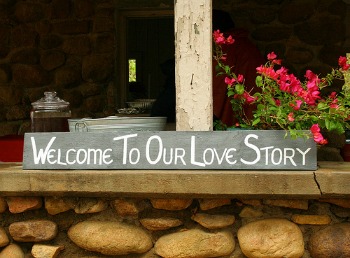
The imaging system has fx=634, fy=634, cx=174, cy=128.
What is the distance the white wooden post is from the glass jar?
56 cm

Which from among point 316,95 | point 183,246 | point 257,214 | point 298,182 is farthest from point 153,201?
point 316,95

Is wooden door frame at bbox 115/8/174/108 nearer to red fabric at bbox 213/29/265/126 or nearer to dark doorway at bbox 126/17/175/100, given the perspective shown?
dark doorway at bbox 126/17/175/100

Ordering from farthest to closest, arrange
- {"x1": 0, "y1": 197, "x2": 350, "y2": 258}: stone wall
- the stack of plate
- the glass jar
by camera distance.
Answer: the glass jar < the stack of plate < {"x1": 0, "y1": 197, "x2": 350, "y2": 258}: stone wall

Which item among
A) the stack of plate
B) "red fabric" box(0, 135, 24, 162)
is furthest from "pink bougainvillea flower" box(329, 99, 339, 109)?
"red fabric" box(0, 135, 24, 162)

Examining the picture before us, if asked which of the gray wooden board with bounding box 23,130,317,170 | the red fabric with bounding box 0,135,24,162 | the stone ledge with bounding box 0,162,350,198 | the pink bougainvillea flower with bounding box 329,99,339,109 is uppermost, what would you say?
the pink bougainvillea flower with bounding box 329,99,339,109

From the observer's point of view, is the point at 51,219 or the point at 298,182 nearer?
the point at 298,182

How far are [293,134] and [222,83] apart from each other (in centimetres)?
143

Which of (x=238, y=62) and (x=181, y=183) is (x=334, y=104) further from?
(x=238, y=62)

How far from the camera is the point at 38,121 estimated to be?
2.56 metres

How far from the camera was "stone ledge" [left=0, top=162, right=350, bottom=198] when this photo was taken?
7.03 ft

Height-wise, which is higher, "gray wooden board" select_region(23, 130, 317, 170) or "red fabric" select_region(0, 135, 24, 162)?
"gray wooden board" select_region(23, 130, 317, 170)

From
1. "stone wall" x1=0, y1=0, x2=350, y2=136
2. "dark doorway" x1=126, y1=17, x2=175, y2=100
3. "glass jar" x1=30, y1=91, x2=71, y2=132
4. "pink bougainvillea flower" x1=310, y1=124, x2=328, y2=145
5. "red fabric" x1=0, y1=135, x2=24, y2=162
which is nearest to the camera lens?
"pink bougainvillea flower" x1=310, y1=124, x2=328, y2=145

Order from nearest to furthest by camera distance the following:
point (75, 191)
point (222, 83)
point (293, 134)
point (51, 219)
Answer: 1. point (293, 134)
2. point (75, 191)
3. point (51, 219)
4. point (222, 83)

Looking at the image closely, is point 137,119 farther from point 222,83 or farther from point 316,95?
point 222,83
